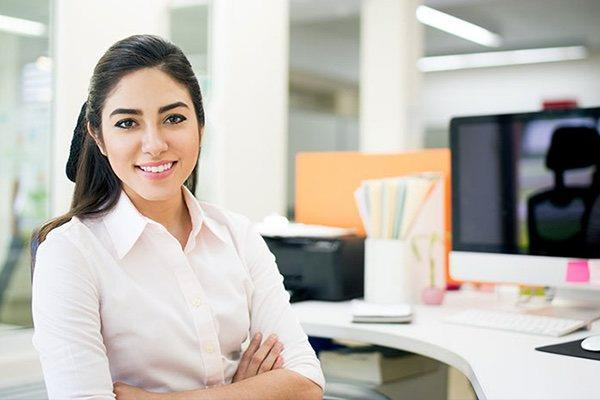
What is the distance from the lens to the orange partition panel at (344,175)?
252 centimetres

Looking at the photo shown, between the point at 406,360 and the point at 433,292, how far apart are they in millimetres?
226

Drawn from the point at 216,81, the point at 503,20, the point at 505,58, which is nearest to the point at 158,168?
the point at 216,81

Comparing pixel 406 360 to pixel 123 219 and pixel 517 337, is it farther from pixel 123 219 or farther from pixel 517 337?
pixel 123 219

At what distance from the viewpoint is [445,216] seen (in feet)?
8.05

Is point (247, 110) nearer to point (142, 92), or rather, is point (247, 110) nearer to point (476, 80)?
point (142, 92)

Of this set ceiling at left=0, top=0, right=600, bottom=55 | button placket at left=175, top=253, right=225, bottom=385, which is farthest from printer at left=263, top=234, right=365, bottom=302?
ceiling at left=0, top=0, right=600, bottom=55

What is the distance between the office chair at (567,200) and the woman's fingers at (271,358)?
86cm

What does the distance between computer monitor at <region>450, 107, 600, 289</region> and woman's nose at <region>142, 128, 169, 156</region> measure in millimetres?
1081

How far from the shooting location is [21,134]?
8.97ft

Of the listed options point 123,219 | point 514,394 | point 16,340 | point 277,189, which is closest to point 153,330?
point 123,219

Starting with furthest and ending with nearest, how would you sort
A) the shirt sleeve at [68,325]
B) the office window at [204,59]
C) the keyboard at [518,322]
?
the office window at [204,59], the keyboard at [518,322], the shirt sleeve at [68,325]

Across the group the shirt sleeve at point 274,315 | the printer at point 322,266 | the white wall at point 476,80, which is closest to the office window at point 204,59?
the printer at point 322,266

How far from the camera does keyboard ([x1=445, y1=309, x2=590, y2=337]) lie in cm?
181

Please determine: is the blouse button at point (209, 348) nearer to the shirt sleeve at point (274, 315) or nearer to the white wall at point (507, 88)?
the shirt sleeve at point (274, 315)
